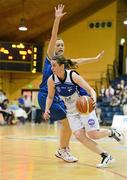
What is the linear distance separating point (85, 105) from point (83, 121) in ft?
1.55

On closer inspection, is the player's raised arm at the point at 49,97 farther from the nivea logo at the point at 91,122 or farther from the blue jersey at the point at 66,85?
the nivea logo at the point at 91,122

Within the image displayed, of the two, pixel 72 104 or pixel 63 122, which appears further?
pixel 63 122

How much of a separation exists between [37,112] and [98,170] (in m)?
16.5

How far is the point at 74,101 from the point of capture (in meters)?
6.38

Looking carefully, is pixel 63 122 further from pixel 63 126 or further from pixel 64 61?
pixel 64 61

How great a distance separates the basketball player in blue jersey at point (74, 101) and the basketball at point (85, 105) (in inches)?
7.0

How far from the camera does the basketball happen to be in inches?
233

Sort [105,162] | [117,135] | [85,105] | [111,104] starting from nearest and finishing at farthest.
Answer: [85,105], [105,162], [117,135], [111,104]

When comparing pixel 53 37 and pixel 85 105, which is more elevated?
pixel 53 37

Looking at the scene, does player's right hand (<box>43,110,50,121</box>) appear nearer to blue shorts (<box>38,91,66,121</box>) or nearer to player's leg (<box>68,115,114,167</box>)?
A: player's leg (<box>68,115,114,167</box>)

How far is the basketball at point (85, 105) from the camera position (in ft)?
19.4

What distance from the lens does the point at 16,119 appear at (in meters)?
20.4

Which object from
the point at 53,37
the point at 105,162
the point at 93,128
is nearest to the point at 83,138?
the point at 93,128

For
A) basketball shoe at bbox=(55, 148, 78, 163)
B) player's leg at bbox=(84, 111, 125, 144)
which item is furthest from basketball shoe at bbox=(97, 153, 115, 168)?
basketball shoe at bbox=(55, 148, 78, 163)
